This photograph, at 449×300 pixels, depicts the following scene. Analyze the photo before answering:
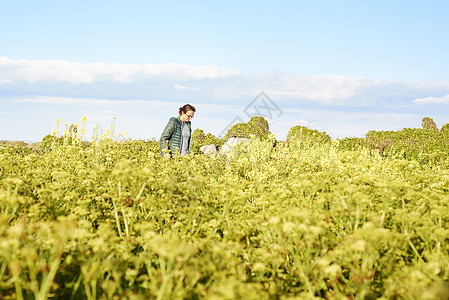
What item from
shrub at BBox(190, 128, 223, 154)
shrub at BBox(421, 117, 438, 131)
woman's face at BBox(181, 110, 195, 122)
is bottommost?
shrub at BBox(190, 128, 223, 154)

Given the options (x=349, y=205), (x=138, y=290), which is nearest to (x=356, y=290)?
(x=349, y=205)

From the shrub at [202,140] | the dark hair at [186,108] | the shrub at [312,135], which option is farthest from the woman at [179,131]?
the shrub at [312,135]

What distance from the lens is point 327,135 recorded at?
15.6 meters

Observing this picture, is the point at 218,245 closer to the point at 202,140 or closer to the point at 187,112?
the point at 187,112

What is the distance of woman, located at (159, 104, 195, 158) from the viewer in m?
8.45

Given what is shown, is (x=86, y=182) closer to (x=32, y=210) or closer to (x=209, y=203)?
(x=32, y=210)

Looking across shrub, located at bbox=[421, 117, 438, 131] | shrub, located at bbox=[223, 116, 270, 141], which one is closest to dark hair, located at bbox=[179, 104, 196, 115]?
shrub, located at bbox=[223, 116, 270, 141]

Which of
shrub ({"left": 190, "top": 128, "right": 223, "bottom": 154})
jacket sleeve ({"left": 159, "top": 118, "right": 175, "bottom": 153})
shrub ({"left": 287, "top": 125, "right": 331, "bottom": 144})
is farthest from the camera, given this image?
shrub ({"left": 190, "top": 128, "right": 223, "bottom": 154})

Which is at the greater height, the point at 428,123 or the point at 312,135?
the point at 428,123

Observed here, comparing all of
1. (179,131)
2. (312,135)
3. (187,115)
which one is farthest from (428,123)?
(179,131)

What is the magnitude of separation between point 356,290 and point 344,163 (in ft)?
9.19

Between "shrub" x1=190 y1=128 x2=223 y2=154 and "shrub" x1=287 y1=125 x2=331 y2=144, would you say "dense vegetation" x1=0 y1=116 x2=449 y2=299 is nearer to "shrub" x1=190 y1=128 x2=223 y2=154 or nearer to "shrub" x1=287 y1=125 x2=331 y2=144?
"shrub" x1=287 y1=125 x2=331 y2=144

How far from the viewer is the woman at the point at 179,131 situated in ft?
27.7

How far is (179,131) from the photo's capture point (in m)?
8.70
